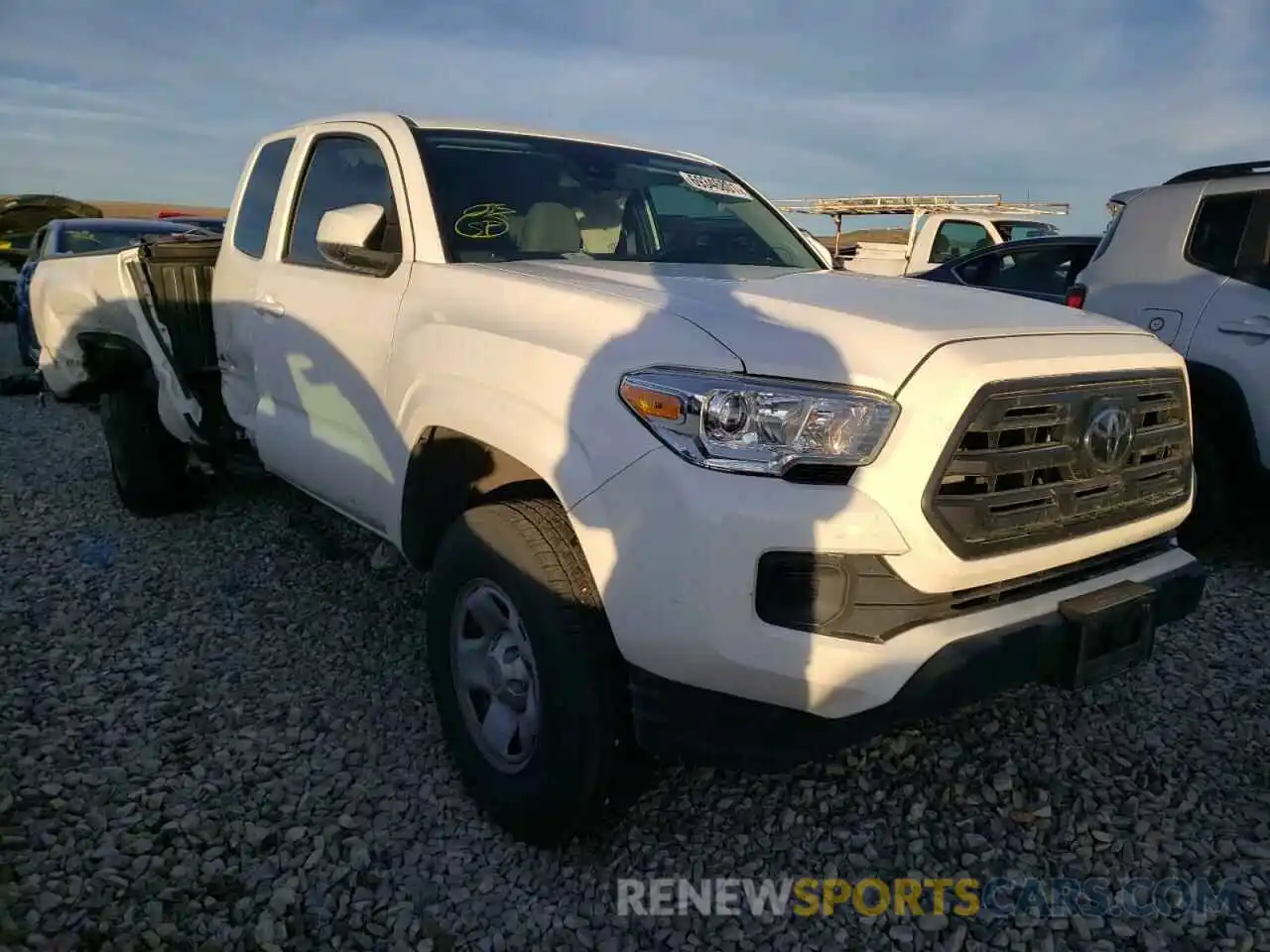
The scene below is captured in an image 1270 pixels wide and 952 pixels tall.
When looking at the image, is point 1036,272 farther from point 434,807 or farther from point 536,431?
point 434,807

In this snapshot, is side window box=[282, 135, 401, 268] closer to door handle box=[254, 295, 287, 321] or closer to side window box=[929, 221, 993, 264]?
door handle box=[254, 295, 287, 321]

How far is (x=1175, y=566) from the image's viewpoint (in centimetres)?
271

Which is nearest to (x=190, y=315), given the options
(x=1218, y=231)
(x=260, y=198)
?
(x=260, y=198)

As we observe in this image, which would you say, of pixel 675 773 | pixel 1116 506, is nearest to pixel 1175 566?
pixel 1116 506

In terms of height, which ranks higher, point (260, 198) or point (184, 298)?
point (260, 198)

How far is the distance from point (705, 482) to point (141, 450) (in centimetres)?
433

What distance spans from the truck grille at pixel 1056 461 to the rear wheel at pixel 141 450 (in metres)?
4.58

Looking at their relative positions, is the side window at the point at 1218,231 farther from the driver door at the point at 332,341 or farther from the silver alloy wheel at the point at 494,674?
the silver alloy wheel at the point at 494,674

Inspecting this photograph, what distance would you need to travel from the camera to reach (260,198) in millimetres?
4414

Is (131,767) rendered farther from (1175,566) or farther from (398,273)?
(1175,566)

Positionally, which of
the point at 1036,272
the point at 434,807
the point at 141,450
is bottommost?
the point at 434,807

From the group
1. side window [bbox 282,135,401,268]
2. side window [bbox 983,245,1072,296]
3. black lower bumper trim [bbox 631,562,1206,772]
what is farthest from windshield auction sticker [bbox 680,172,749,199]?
side window [bbox 983,245,1072,296]

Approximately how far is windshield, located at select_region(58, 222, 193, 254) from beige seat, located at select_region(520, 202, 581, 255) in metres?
7.30

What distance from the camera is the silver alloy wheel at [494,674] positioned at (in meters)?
2.58
